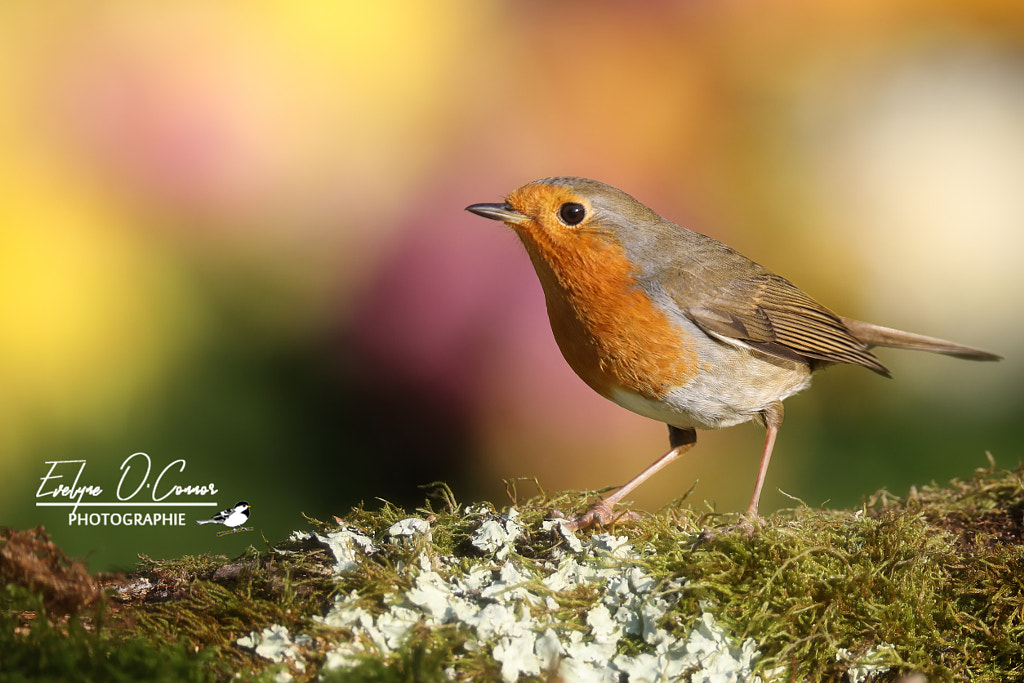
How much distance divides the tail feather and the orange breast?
3.61ft

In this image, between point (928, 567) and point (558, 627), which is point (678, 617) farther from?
point (928, 567)

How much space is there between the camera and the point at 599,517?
237cm

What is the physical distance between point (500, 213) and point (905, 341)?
1789 millimetres

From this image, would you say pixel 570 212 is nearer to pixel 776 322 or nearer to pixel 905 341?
pixel 776 322

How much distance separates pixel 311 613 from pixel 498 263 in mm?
2528

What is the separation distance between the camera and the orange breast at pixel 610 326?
7.97ft

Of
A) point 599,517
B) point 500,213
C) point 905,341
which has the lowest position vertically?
point 599,517

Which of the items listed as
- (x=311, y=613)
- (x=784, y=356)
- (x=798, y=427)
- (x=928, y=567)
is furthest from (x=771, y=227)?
(x=311, y=613)

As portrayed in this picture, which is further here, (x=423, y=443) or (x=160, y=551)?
(x=423, y=443)

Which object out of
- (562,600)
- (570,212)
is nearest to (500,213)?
(570,212)

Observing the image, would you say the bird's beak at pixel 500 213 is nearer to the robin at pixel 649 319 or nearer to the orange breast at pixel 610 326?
the robin at pixel 649 319

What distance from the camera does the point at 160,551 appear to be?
3.67 m

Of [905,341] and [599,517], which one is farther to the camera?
[905,341]

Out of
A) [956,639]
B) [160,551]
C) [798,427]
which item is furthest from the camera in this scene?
[798,427]
